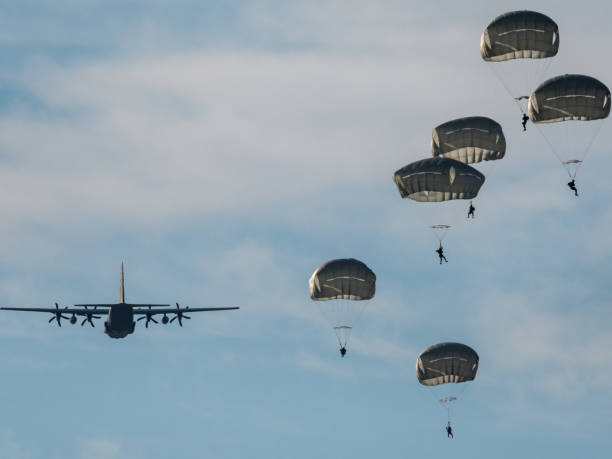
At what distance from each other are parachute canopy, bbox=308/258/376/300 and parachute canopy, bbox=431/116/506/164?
11.0 metres

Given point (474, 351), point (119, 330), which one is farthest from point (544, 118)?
point (119, 330)

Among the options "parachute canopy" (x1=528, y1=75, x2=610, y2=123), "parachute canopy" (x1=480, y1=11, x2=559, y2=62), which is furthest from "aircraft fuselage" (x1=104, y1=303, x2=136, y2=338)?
"parachute canopy" (x1=528, y1=75, x2=610, y2=123)

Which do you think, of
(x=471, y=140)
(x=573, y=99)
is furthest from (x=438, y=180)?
(x=573, y=99)

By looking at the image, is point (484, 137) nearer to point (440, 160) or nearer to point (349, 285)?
point (440, 160)

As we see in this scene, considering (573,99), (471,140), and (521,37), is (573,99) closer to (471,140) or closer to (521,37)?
(521,37)

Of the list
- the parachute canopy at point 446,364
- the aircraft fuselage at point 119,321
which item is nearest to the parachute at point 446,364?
the parachute canopy at point 446,364

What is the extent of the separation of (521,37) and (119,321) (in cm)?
6476

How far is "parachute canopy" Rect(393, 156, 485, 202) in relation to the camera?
298 feet

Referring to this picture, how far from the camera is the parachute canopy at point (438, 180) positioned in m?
90.9

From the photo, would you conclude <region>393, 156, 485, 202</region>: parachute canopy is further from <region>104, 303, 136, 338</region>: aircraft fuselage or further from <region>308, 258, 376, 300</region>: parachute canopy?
<region>104, 303, 136, 338</region>: aircraft fuselage

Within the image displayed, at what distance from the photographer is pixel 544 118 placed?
92.5m

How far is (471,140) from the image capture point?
308 feet

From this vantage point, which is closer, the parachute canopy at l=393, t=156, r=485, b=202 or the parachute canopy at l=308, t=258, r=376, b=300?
the parachute canopy at l=393, t=156, r=485, b=202

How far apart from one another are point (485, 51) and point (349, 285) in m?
20.5
